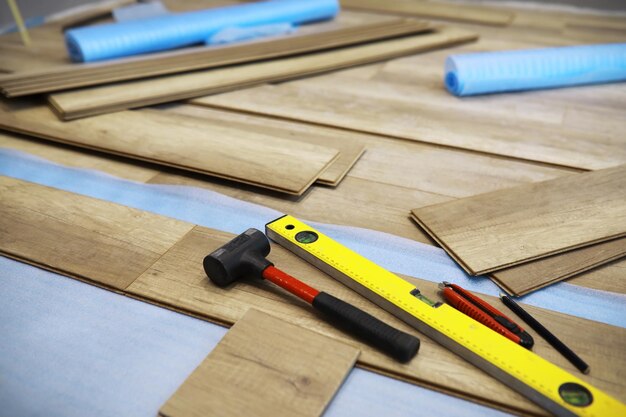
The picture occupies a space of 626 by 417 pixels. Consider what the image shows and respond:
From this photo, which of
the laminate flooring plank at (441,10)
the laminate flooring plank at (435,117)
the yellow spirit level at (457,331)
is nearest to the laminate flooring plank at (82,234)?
the yellow spirit level at (457,331)

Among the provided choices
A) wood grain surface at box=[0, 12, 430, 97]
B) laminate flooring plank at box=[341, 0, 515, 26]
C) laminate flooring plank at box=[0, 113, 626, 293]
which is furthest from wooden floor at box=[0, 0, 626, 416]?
laminate flooring plank at box=[341, 0, 515, 26]

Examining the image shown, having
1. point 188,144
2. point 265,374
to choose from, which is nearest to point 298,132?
point 188,144

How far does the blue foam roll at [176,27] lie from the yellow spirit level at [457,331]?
1636 millimetres

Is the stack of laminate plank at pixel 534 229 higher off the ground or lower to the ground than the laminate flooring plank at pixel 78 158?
lower

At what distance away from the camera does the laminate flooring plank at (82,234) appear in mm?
1434

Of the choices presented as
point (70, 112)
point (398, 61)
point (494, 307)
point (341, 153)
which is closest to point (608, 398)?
point (494, 307)

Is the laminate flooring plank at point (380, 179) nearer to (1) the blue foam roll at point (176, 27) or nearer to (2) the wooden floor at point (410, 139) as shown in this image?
(2) the wooden floor at point (410, 139)

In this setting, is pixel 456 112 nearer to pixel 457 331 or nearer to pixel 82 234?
pixel 457 331

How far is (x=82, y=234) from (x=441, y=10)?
3.02 m

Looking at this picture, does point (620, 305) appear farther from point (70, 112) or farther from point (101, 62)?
point (101, 62)

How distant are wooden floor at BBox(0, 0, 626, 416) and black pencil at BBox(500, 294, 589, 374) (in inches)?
5.7

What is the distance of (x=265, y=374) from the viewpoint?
112cm

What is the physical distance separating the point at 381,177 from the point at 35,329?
1098mm

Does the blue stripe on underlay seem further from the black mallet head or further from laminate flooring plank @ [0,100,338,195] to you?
the black mallet head
